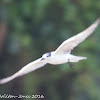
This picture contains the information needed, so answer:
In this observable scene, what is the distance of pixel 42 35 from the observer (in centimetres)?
256

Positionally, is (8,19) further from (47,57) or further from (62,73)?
A: (47,57)

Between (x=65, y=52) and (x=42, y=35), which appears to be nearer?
(x=65, y=52)

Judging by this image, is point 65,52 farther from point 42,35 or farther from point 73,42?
point 42,35

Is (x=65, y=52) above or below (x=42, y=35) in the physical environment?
below

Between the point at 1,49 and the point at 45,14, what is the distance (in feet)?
1.17

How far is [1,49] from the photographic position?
8.72 ft

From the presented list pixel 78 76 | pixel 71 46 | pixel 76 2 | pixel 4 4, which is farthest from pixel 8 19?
pixel 71 46

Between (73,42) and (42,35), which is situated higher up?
(42,35)

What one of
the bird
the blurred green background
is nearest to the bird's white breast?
the bird

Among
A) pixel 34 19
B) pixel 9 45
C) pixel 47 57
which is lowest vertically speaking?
pixel 47 57

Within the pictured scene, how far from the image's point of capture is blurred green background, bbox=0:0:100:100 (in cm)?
252

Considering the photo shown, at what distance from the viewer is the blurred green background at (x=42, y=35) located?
2520 mm

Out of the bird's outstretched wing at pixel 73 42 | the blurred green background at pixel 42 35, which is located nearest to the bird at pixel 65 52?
the bird's outstretched wing at pixel 73 42

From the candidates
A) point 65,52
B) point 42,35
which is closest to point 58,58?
point 65,52
